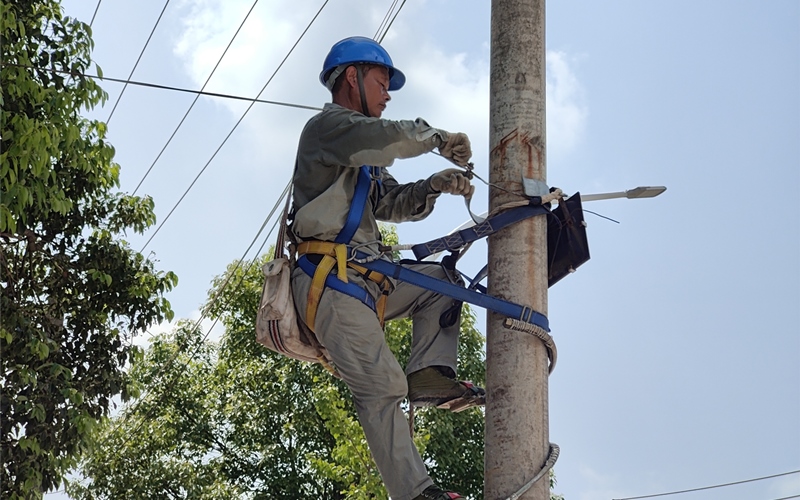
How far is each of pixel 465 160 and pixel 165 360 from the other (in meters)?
16.4

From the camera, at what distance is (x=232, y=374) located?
740 inches

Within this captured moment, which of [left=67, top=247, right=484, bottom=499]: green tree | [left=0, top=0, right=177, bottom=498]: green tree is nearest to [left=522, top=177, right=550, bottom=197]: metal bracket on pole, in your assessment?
[left=0, top=0, right=177, bottom=498]: green tree

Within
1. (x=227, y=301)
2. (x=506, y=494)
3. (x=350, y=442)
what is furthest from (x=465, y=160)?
(x=227, y=301)

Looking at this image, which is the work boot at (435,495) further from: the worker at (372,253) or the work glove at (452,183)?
the work glove at (452,183)

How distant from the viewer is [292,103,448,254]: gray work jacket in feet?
10.6

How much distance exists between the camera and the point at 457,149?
3287 millimetres

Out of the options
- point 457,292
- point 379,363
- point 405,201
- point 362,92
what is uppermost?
point 362,92

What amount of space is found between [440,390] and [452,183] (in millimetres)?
698

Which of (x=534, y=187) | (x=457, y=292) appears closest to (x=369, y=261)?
(x=457, y=292)

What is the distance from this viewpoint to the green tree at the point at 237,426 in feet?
53.3

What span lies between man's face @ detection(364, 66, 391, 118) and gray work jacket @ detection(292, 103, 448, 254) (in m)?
0.13

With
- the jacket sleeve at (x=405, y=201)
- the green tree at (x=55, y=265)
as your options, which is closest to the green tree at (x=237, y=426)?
the green tree at (x=55, y=265)

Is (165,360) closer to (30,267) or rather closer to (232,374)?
(232,374)

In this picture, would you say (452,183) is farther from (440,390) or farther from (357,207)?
(440,390)
